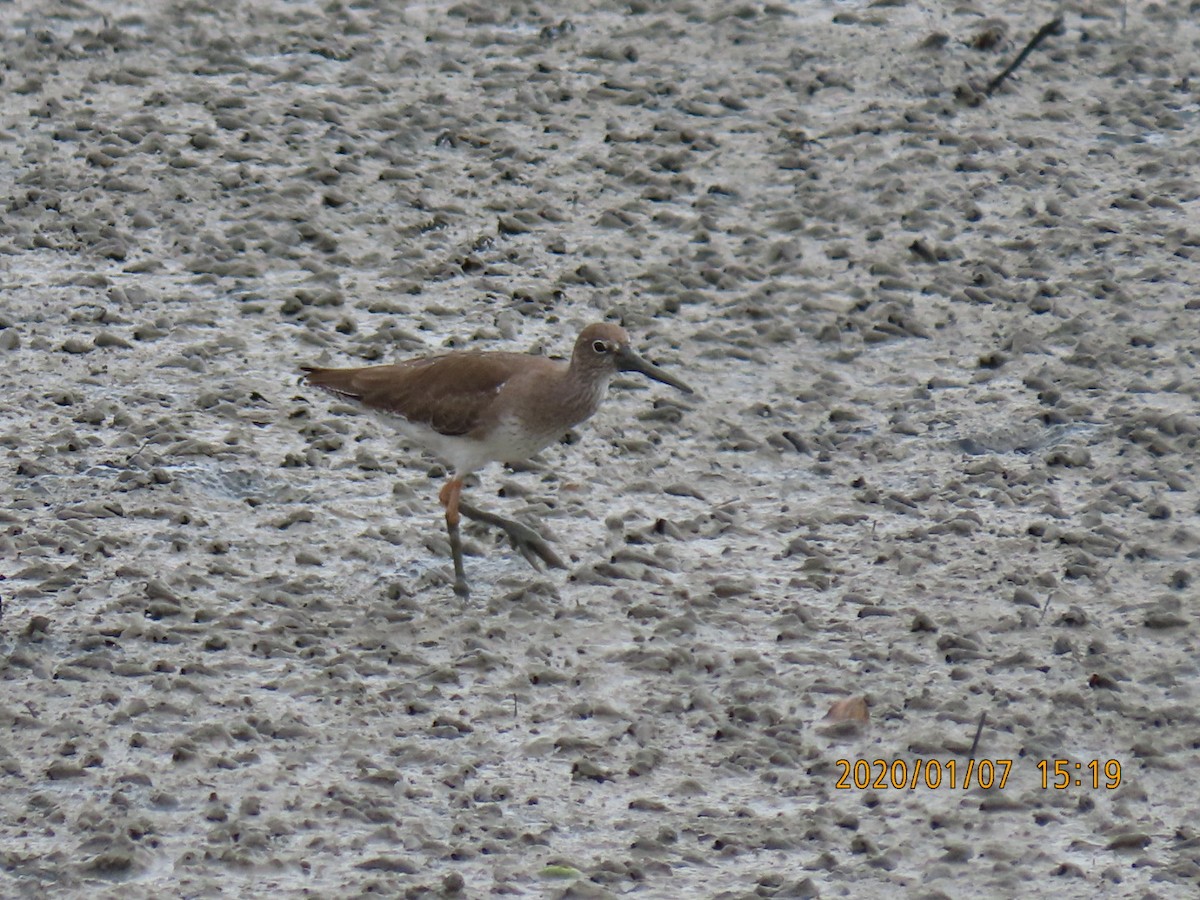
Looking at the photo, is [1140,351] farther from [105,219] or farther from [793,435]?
[105,219]

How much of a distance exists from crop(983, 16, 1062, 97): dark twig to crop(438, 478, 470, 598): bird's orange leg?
649 cm

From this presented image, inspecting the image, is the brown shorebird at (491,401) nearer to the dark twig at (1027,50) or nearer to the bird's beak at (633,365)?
the bird's beak at (633,365)

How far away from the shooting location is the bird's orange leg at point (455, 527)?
8680mm

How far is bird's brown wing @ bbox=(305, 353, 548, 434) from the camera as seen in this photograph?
877cm

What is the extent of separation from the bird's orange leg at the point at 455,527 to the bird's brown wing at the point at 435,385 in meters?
0.29

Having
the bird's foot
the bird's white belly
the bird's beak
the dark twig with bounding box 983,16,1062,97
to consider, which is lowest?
the bird's foot

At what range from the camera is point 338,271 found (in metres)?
11.4

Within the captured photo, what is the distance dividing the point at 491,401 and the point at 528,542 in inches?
27.1
